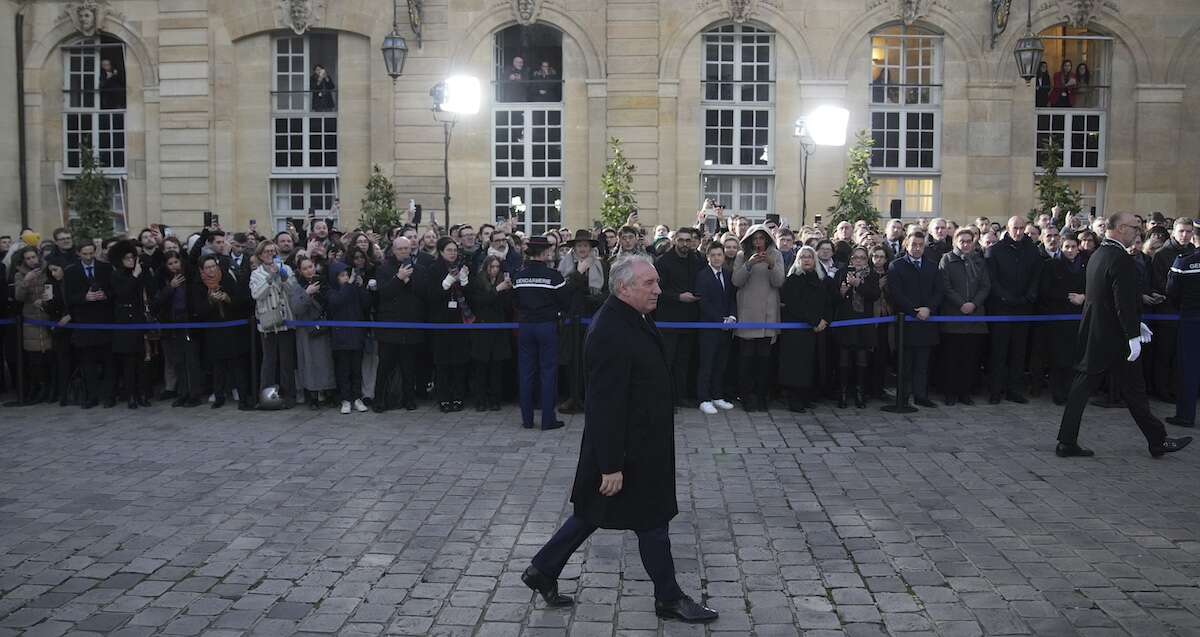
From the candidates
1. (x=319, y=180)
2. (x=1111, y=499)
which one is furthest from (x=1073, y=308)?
(x=319, y=180)

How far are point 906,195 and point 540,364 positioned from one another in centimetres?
1510

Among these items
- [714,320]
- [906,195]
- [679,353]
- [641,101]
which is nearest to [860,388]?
[714,320]

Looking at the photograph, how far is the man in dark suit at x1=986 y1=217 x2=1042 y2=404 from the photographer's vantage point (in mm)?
13586

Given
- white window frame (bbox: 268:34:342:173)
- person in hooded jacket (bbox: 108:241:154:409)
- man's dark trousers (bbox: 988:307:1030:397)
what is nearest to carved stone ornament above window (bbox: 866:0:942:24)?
white window frame (bbox: 268:34:342:173)

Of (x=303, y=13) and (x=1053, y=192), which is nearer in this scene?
(x=1053, y=192)

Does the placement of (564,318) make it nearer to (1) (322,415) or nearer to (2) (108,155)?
(1) (322,415)

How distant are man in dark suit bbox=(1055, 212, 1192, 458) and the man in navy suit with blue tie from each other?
3904mm

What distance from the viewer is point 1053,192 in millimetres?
22656

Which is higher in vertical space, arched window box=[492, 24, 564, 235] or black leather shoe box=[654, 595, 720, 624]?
arched window box=[492, 24, 564, 235]

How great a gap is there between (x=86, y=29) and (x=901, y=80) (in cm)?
1784

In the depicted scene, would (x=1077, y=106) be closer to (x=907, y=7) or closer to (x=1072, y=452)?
(x=907, y=7)

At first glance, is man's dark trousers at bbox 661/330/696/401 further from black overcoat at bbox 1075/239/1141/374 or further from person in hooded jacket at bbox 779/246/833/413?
black overcoat at bbox 1075/239/1141/374

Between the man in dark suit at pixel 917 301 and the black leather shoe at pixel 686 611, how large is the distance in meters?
7.48

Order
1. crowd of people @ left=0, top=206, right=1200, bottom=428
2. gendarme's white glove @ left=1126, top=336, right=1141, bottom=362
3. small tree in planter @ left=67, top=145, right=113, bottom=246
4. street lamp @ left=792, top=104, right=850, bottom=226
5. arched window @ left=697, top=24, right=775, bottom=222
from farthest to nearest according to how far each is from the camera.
A: small tree in planter @ left=67, top=145, right=113, bottom=246 → arched window @ left=697, top=24, right=775, bottom=222 → street lamp @ left=792, top=104, right=850, bottom=226 → crowd of people @ left=0, top=206, right=1200, bottom=428 → gendarme's white glove @ left=1126, top=336, right=1141, bottom=362
